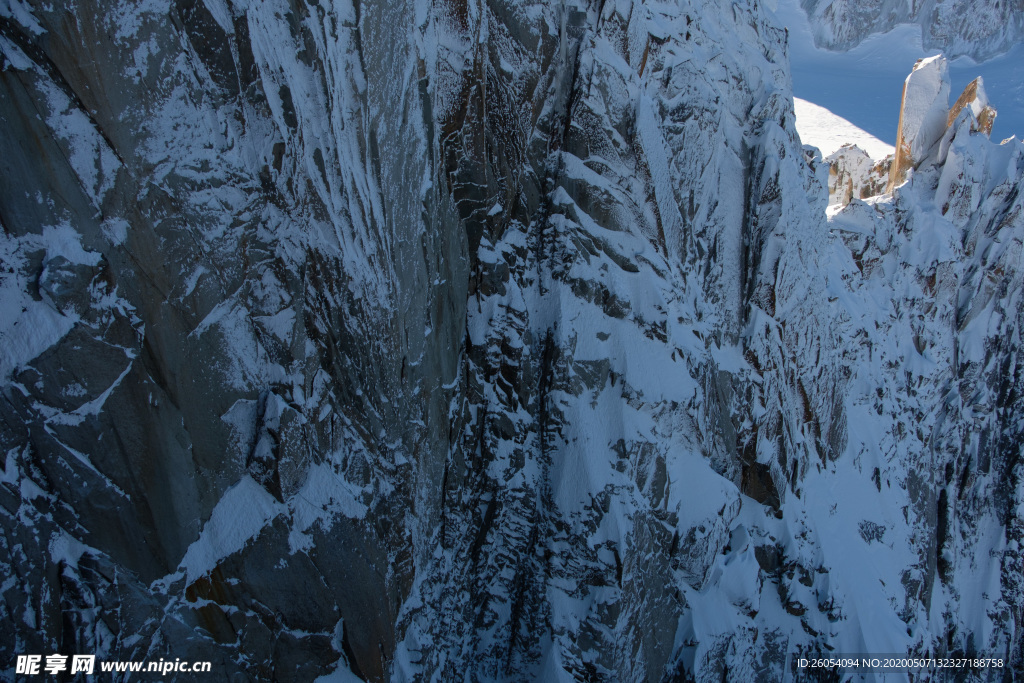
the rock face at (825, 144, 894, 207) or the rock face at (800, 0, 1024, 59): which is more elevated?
the rock face at (800, 0, 1024, 59)

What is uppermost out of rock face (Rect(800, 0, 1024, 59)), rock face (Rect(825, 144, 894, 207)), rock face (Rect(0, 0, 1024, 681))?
rock face (Rect(800, 0, 1024, 59))

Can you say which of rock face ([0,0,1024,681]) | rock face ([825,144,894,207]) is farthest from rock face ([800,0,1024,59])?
rock face ([0,0,1024,681])

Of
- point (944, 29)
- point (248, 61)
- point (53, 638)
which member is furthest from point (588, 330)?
point (944, 29)

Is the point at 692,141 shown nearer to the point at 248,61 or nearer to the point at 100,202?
the point at 248,61

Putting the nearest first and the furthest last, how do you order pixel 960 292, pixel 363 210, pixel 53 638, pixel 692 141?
pixel 53 638 < pixel 363 210 < pixel 692 141 < pixel 960 292

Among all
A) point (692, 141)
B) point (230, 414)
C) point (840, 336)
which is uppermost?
point (692, 141)

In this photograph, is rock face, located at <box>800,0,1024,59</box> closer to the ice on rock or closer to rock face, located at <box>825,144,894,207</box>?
rock face, located at <box>825,144,894,207</box>

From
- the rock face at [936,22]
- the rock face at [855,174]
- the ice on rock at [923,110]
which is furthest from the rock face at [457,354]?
the rock face at [936,22]
